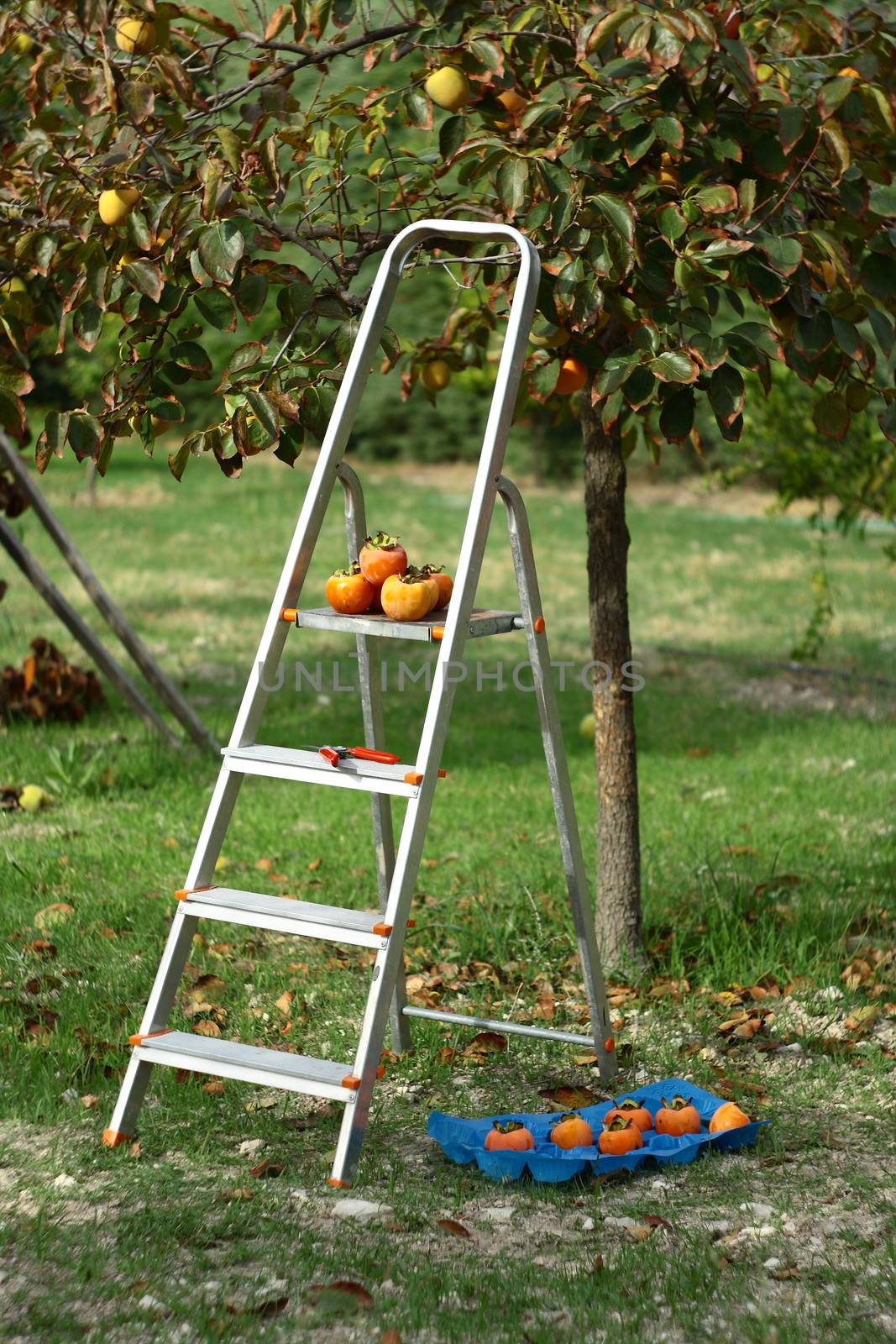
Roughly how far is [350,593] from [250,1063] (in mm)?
988

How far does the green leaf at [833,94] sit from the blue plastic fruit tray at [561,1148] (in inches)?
86.2

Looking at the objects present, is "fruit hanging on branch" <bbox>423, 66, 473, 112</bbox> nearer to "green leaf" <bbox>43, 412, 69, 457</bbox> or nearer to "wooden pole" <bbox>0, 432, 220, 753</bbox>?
"green leaf" <bbox>43, 412, 69, 457</bbox>

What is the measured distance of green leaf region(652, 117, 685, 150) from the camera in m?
3.17

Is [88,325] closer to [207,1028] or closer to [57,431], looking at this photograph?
[57,431]

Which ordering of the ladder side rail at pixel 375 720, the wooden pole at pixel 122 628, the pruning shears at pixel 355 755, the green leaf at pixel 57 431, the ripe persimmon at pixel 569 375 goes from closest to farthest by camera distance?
the pruning shears at pixel 355 755 → the green leaf at pixel 57 431 → the ladder side rail at pixel 375 720 → the ripe persimmon at pixel 569 375 → the wooden pole at pixel 122 628

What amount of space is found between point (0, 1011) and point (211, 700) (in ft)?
13.3

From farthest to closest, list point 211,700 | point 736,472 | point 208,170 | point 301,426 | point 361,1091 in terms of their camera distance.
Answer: point 736,472
point 211,700
point 301,426
point 208,170
point 361,1091

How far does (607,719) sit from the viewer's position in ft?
13.9

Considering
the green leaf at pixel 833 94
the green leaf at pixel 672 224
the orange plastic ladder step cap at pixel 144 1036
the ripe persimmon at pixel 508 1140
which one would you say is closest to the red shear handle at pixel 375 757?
the orange plastic ladder step cap at pixel 144 1036

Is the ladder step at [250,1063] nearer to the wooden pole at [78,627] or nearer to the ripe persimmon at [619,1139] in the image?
the ripe persimmon at [619,1139]

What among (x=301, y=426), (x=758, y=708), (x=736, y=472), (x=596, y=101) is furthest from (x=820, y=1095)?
(x=736, y=472)

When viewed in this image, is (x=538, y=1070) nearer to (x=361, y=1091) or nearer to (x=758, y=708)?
(x=361, y=1091)

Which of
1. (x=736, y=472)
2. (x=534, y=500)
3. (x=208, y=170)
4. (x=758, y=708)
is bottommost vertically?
(x=534, y=500)

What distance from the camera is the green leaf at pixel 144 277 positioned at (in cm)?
321
